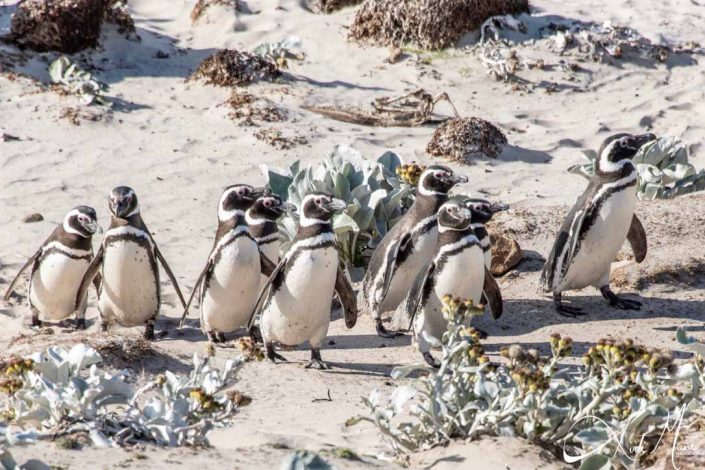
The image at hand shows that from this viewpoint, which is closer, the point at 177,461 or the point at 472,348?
the point at 177,461

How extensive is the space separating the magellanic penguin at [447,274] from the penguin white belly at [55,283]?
7.06 feet

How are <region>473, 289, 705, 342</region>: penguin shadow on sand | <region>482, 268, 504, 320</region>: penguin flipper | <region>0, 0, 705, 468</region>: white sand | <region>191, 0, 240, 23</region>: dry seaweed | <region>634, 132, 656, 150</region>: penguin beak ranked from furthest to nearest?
<region>191, 0, 240, 23</region>: dry seaweed, <region>634, 132, 656, 150</region>: penguin beak, <region>473, 289, 705, 342</region>: penguin shadow on sand, <region>482, 268, 504, 320</region>: penguin flipper, <region>0, 0, 705, 468</region>: white sand

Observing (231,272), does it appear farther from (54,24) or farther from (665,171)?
(54,24)

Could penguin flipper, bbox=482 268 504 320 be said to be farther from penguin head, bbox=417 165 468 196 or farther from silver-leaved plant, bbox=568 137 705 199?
silver-leaved plant, bbox=568 137 705 199

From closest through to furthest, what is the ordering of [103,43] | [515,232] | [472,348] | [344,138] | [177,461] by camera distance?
[177,461] → [472,348] → [515,232] → [344,138] → [103,43]

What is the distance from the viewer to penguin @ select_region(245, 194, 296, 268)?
22.6 feet

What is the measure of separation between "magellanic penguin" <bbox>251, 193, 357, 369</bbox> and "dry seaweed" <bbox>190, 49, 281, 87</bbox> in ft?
16.8

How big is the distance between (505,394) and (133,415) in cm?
135

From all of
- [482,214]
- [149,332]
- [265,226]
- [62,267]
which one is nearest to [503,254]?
[482,214]

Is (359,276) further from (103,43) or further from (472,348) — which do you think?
(103,43)

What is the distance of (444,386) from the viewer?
3.98 meters

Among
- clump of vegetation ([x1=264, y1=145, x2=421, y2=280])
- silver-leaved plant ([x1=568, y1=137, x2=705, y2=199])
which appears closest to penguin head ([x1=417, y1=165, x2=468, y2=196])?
clump of vegetation ([x1=264, y1=145, x2=421, y2=280])

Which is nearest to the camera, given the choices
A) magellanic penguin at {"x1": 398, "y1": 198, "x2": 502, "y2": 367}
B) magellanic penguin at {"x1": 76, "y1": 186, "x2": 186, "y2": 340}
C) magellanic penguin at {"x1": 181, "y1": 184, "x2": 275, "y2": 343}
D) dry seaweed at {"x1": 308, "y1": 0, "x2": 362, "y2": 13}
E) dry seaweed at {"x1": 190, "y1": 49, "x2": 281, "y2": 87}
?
magellanic penguin at {"x1": 398, "y1": 198, "x2": 502, "y2": 367}

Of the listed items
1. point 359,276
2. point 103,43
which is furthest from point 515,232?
point 103,43
